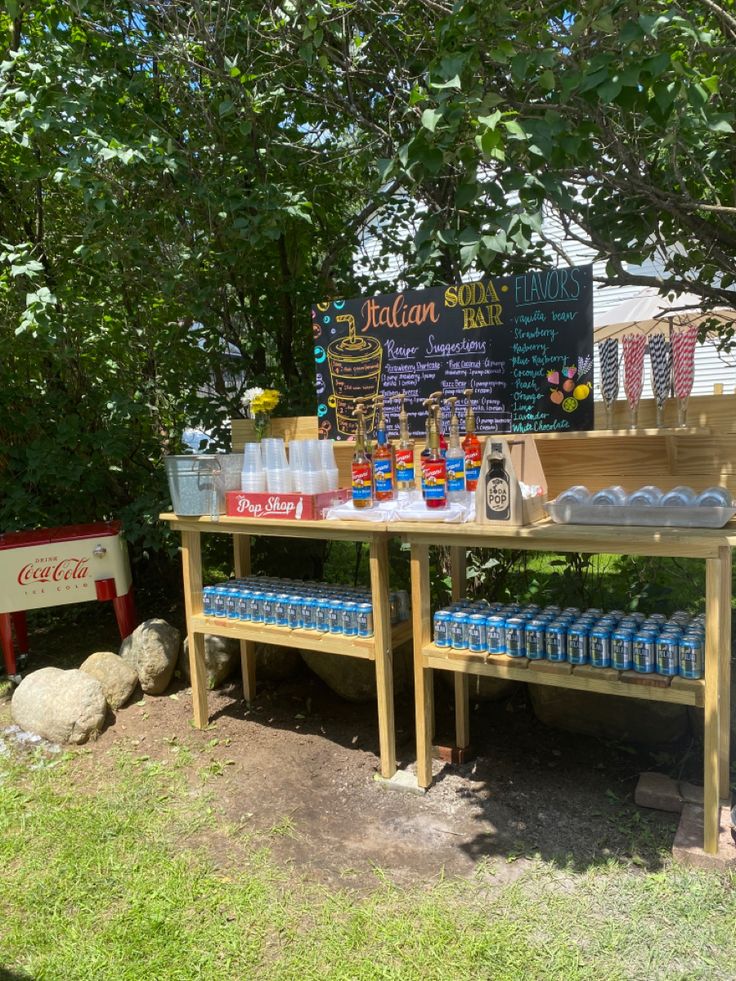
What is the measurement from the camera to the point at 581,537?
263 centimetres

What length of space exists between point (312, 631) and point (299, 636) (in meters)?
0.07

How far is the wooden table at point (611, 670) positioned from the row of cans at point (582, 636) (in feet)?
0.14

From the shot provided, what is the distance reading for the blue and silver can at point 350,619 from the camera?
3330 millimetres

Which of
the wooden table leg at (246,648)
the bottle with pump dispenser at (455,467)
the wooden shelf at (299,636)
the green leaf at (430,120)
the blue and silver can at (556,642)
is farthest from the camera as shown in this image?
the wooden table leg at (246,648)

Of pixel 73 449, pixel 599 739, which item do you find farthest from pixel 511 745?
pixel 73 449

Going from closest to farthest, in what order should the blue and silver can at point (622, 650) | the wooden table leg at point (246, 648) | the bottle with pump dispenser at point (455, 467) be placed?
the blue and silver can at point (622, 650) → the bottle with pump dispenser at point (455, 467) → the wooden table leg at point (246, 648)

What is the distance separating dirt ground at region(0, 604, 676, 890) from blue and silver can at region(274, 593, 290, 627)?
67 centimetres

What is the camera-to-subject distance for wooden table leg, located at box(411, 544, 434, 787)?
3.13 metres

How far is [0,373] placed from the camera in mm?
4945

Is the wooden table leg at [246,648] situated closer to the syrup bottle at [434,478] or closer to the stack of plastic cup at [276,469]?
the stack of plastic cup at [276,469]

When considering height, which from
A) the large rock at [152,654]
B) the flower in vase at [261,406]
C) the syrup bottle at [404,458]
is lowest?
the large rock at [152,654]

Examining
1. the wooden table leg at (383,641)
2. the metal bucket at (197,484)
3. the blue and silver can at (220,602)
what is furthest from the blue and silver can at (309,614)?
the metal bucket at (197,484)

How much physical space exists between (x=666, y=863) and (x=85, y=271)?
15.5 ft

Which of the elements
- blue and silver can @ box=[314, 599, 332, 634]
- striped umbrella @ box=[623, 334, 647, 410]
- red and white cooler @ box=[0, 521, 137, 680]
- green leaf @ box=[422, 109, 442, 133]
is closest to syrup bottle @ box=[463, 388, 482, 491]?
striped umbrella @ box=[623, 334, 647, 410]
